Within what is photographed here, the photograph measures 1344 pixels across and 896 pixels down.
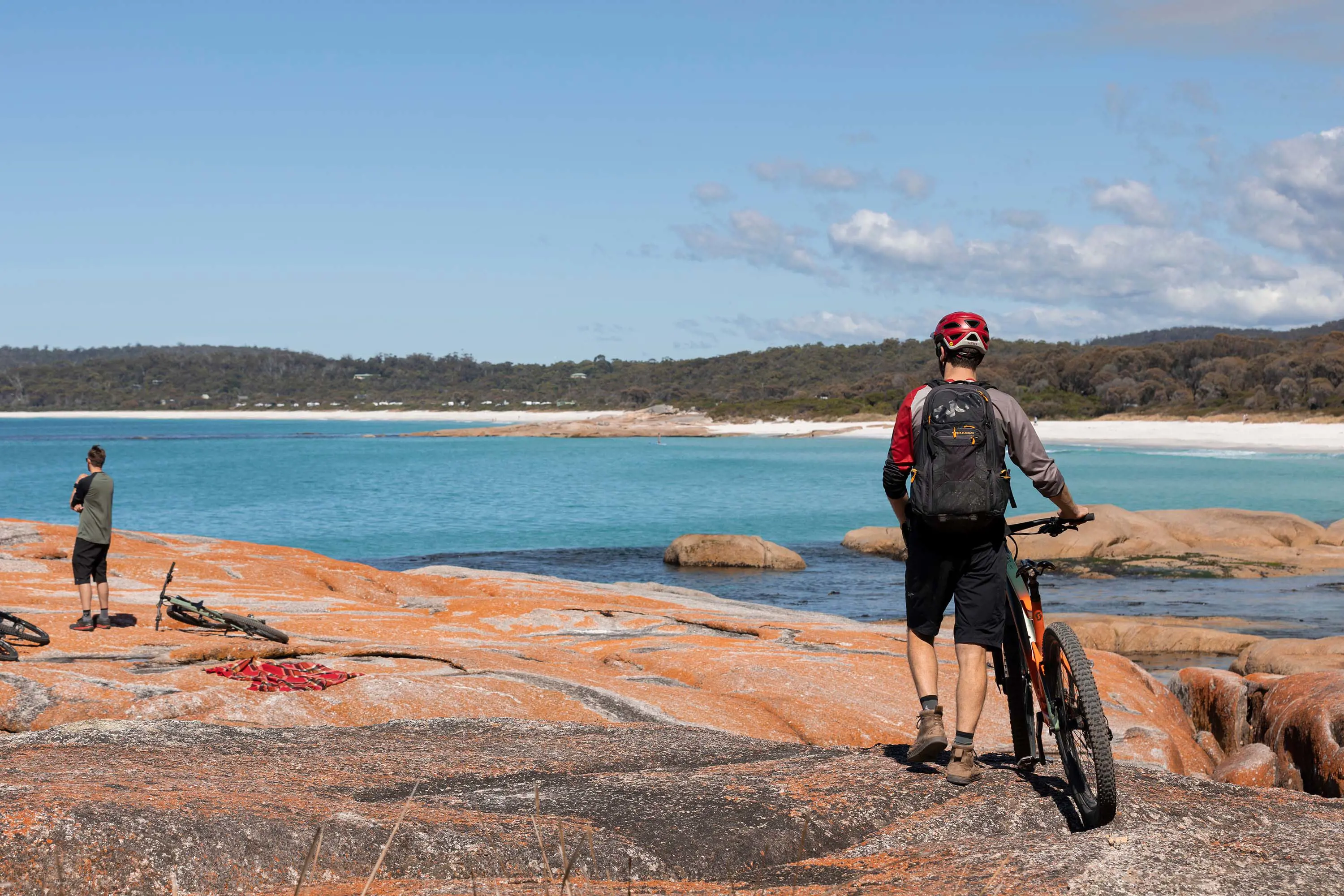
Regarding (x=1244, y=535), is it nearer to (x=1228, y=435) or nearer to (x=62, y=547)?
(x=62, y=547)

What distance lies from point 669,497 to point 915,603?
2311 inches

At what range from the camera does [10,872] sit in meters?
4.05

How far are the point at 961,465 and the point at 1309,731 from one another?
629 centimetres

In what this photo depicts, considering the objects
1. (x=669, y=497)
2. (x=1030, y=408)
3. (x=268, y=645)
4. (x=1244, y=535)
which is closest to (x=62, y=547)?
(x=268, y=645)

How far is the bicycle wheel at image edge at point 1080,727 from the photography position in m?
4.68

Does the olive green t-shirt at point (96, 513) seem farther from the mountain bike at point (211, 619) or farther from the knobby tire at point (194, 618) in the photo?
the knobby tire at point (194, 618)

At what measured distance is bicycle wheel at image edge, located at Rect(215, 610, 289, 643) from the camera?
38.0 ft

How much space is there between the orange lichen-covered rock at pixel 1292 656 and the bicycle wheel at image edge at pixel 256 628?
1288 cm

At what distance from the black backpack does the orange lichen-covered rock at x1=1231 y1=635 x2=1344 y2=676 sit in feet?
40.7

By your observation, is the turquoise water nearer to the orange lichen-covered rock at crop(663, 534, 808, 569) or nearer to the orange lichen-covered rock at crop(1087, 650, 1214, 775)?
the orange lichen-covered rock at crop(663, 534, 808, 569)

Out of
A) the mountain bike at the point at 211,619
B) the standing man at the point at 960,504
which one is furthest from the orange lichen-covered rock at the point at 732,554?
the standing man at the point at 960,504

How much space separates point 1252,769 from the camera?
9.45 metres

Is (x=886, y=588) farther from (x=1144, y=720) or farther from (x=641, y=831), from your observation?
(x=641, y=831)

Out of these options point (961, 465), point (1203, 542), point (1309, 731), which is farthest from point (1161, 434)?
point (961, 465)
